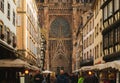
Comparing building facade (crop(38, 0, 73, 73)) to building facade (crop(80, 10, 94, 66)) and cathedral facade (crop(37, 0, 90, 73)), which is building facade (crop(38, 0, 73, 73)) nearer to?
cathedral facade (crop(37, 0, 90, 73))

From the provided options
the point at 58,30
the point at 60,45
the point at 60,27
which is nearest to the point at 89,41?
the point at 60,45

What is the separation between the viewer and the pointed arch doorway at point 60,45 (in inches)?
4311

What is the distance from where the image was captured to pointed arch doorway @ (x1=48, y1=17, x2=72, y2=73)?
110 metres

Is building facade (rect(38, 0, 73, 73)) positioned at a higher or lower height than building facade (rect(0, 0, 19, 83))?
higher

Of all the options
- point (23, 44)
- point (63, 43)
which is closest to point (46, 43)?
point (63, 43)

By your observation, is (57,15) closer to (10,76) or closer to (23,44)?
(23,44)

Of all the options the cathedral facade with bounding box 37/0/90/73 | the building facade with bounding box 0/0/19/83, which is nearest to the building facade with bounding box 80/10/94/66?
the building facade with bounding box 0/0/19/83

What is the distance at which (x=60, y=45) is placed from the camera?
10931 centimetres

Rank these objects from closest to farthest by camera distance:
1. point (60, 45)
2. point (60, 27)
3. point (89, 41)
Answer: point (89, 41) < point (60, 45) < point (60, 27)

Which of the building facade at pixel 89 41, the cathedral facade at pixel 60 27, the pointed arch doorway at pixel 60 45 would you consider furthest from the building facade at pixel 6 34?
the pointed arch doorway at pixel 60 45

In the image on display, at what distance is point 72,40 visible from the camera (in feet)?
353

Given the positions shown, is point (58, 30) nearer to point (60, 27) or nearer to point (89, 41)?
point (60, 27)

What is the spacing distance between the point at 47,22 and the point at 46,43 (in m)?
6.16

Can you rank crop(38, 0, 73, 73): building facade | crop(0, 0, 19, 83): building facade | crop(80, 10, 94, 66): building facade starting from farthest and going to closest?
crop(38, 0, 73, 73): building facade < crop(80, 10, 94, 66): building facade < crop(0, 0, 19, 83): building facade
